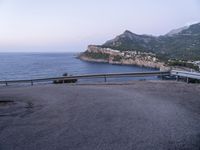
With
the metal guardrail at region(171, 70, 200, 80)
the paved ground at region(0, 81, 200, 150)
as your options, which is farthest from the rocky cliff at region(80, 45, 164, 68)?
the paved ground at region(0, 81, 200, 150)

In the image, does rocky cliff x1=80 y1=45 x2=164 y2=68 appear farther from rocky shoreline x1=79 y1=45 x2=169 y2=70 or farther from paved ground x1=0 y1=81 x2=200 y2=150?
paved ground x1=0 y1=81 x2=200 y2=150

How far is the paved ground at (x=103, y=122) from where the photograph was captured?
607 cm

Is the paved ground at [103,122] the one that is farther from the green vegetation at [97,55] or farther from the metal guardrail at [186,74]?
the green vegetation at [97,55]

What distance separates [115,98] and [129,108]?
209 cm

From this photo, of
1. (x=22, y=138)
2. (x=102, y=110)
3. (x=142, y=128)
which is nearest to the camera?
(x=22, y=138)

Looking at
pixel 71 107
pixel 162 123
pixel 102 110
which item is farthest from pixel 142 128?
pixel 71 107

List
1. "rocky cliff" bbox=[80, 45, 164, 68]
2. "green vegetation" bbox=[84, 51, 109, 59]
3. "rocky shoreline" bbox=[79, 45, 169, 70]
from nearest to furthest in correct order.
Result: "rocky shoreline" bbox=[79, 45, 169, 70]
"rocky cliff" bbox=[80, 45, 164, 68]
"green vegetation" bbox=[84, 51, 109, 59]

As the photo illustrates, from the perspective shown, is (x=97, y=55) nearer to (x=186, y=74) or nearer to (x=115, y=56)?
(x=115, y=56)

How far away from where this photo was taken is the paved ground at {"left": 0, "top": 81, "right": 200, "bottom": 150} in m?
6.07

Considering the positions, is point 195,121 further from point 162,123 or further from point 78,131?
point 78,131

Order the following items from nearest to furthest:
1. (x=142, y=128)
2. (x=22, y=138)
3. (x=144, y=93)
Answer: (x=22, y=138) < (x=142, y=128) < (x=144, y=93)

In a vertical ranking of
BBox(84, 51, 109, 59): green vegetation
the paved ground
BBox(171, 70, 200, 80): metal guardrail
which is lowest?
BBox(84, 51, 109, 59): green vegetation

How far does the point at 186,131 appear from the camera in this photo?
22.3 feet

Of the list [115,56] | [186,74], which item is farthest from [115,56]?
[186,74]
